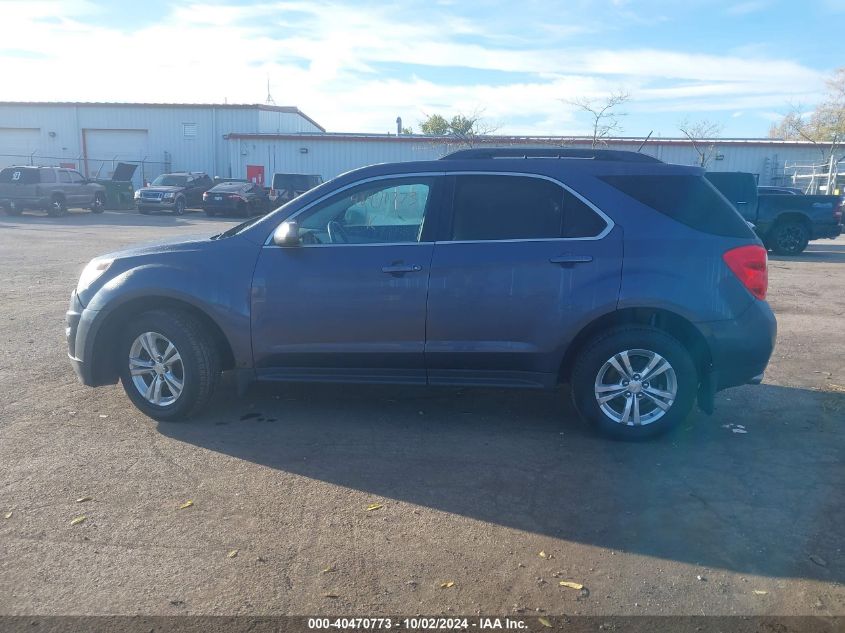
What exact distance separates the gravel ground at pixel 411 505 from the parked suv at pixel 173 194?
26.8 metres

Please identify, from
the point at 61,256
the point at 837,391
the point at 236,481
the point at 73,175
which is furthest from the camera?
the point at 73,175

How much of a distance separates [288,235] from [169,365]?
1326mm

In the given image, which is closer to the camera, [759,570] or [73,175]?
[759,570]

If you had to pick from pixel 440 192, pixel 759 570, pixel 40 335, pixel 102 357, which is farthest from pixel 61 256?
pixel 759 570

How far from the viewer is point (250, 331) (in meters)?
5.30

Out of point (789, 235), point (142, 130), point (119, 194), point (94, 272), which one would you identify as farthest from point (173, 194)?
point (94, 272)

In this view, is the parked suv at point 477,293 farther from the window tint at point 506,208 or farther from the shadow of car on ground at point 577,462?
the shadow of car on ground at point 577,462

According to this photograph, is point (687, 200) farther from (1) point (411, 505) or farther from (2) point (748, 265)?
(1) point (411, 505)

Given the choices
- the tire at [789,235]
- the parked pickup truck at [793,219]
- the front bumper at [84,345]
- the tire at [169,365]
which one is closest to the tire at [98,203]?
the parked pickup truck at [793,219]

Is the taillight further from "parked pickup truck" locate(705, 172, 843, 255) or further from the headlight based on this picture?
"parked pickup truck" locate(705, 172, 843, 255)

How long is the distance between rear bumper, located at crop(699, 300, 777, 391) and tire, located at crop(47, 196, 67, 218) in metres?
29.3

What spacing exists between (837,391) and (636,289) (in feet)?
9.11

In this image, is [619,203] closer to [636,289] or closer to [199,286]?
[636,289]

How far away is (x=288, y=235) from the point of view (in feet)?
17.1
